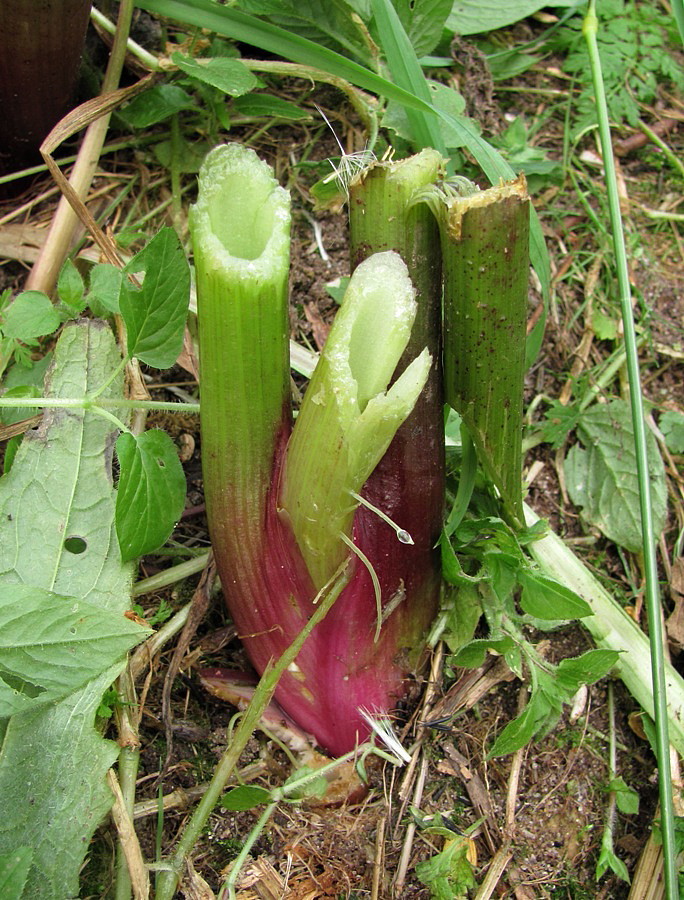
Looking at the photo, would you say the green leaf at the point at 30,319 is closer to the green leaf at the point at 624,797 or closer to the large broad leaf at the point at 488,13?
the large broad leaf at the point at 488,13

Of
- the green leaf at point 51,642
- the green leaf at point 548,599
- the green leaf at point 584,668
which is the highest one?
the green leaf at point 51,642

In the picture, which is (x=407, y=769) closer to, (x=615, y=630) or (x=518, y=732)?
(x=518, y=732)

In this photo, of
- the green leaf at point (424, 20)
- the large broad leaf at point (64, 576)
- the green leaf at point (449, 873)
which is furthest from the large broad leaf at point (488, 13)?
the green leaf at point (449, 873)

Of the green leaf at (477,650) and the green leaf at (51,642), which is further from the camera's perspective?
the green leaf at (477,650)

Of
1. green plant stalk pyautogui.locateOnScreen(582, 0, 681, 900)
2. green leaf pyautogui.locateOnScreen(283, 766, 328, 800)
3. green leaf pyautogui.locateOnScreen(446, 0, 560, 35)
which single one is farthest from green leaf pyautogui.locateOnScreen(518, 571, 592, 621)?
green leaf pyautogui.locateOnScreen(446, 0, 560, 35)

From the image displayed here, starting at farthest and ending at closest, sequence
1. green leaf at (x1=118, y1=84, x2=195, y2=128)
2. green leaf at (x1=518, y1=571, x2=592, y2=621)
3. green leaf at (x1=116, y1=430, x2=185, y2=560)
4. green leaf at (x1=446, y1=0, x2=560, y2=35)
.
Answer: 1. green leaf at (x1=446, y1=0, x2=560, y2=35)
2. green leaf at (x1=118, y1=84, x2=195, y2=128)
3. green leaf at (x1=518, y1=571, x2=592, y2=621)
4. green leaf at (x1=116, y1=430, x2=185, y2=560)

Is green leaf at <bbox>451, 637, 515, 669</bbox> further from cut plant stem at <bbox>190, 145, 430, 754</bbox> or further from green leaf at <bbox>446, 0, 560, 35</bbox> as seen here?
green leaf at <bbox>446, 0, 560, 35</bbox>

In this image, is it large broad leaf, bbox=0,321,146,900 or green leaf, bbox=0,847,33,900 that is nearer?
green leaf, bbox=0,847,33,900
